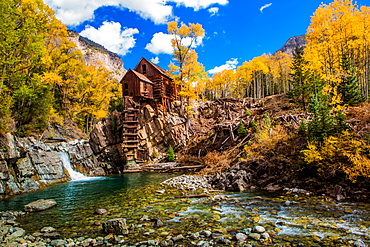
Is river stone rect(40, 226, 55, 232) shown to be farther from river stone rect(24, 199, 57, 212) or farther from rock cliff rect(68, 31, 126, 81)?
rock cliff rect(68, 31, 126, 81)

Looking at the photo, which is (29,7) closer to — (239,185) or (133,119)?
(133,119)

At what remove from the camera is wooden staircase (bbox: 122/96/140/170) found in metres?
29.5

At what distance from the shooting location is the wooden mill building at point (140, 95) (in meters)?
30.3

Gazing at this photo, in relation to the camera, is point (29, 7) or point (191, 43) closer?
point (29, 7)

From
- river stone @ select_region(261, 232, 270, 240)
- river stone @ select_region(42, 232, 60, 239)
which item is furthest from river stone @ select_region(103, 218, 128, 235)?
river stone @ select_region(261, 232, 270, 240)

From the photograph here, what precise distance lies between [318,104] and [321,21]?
38.4 feet

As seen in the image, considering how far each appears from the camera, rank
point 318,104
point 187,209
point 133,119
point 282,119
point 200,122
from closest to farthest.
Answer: point 187,209 → point 318,104 → point 282,119 → point 133,119 → point 200,122

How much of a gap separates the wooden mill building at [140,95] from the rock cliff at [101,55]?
397 ft

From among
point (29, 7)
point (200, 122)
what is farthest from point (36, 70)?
point (200, 122)

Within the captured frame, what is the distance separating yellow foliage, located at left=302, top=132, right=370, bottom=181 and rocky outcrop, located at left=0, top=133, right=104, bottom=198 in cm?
1930

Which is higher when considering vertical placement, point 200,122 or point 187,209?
point 200,122

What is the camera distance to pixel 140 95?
3238cm

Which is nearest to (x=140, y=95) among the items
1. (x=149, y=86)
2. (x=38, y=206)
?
(x=149, y=86)

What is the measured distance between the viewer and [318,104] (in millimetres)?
10984
